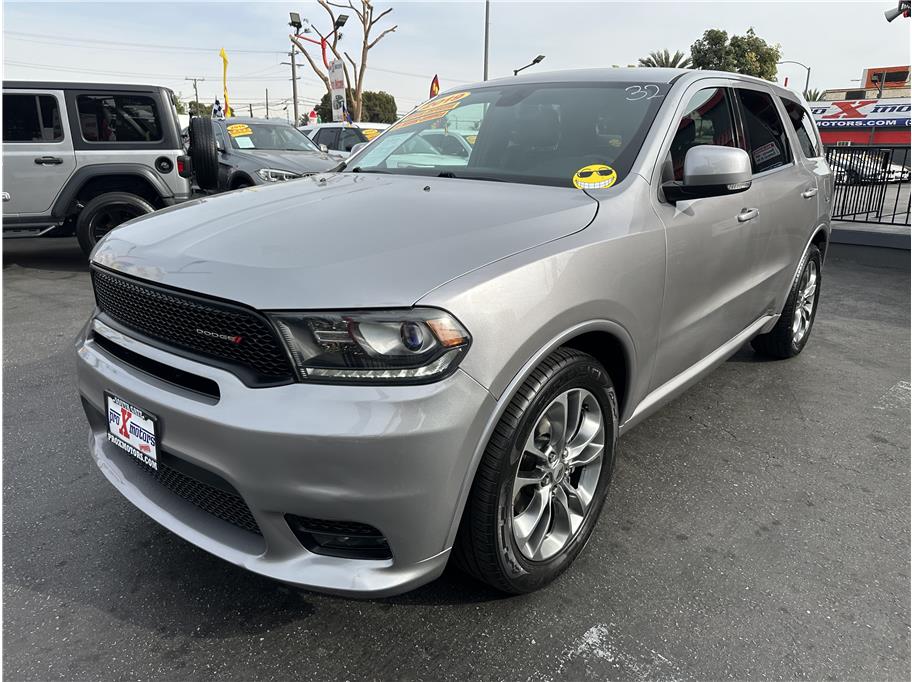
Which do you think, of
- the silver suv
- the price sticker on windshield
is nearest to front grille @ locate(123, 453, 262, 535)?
the silver suv

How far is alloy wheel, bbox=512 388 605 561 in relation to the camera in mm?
2135

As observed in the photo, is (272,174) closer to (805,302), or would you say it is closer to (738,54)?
(805,302)

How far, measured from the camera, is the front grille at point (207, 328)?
1748 millimetres

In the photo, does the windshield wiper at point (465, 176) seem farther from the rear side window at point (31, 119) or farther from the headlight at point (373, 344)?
the rear side window at point (31, 119)

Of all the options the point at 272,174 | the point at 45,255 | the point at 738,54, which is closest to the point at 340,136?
the point at 272,174

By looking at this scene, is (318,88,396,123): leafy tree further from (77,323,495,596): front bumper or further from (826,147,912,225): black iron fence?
(77,323,495,596): front bumper

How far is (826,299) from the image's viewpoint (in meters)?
6.66

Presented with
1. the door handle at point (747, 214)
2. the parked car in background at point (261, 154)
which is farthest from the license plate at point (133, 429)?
the parked car in background at point (261, 154)

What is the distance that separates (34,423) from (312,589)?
2.55m

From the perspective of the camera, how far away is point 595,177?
254 centimetres

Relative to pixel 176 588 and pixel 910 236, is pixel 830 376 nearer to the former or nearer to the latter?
pixel 176 588

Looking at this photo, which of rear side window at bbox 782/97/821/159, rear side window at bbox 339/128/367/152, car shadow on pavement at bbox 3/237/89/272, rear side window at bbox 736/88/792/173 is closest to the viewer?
rear side window at bbox 736/88/792/173

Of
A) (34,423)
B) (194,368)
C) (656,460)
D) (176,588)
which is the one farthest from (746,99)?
(34,423)

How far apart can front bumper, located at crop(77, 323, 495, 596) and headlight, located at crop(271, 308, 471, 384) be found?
37 millimetres
